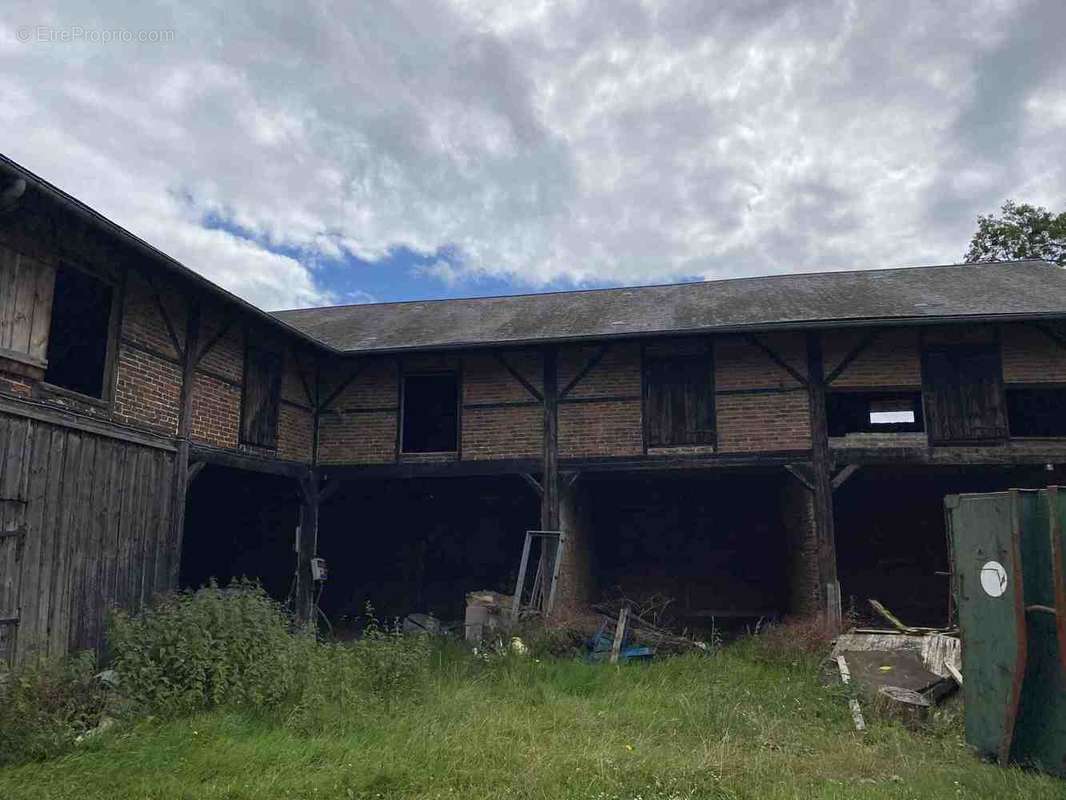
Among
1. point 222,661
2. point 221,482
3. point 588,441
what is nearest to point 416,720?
point 222,661

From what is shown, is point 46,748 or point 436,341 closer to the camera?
point 46,748

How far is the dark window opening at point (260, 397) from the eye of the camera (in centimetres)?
1095

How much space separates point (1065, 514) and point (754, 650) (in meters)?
4.91

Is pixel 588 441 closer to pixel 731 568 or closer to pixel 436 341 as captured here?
pixel 436 341

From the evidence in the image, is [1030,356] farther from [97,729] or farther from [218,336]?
[97,729]

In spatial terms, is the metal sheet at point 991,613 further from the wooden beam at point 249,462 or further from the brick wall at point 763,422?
the wooden beam at point 249,462

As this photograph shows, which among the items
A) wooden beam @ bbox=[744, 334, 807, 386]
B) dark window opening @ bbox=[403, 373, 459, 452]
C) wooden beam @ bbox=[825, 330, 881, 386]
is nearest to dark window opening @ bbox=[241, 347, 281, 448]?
dark window opening @ bbox=[403, 373, 459, 452]

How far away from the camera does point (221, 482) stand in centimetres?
1341

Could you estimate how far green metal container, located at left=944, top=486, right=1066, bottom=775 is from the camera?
5.21 metres

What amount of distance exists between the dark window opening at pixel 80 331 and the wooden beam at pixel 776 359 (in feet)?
28.2

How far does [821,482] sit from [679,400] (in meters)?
2.35

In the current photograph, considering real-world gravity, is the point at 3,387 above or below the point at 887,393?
below

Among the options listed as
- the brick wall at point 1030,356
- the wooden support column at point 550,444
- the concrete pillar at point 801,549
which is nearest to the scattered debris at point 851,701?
the concrete pillar at point 801,549

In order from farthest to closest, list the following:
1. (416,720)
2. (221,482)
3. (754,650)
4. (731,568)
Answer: (731,568) → (221,482) → (754,650) → (416,720)
